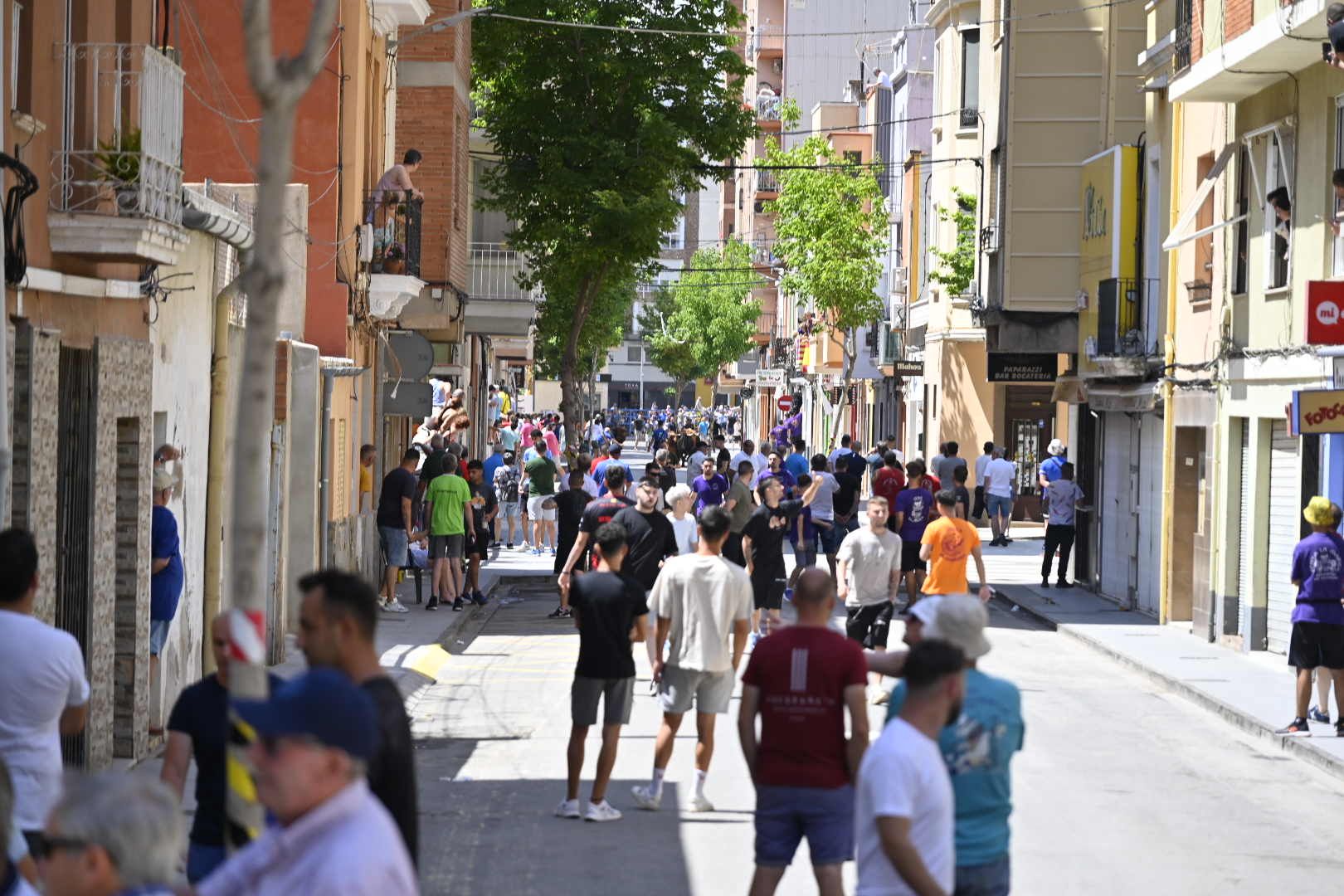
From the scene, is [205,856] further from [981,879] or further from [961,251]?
[961,251]

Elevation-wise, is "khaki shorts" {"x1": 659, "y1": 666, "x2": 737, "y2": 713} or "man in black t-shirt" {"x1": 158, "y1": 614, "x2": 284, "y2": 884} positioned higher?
"man in black t-shirt" {"x1": 158, "y1": 614, "x2": 284, "y2": 884}

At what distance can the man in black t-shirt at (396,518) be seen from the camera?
75.4 feet

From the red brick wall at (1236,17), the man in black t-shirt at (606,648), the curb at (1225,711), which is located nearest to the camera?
the man in black t-shirt at (606,648)

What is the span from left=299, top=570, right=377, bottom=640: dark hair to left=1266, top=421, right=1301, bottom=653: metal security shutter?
15644 mm

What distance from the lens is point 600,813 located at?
37.3 feet

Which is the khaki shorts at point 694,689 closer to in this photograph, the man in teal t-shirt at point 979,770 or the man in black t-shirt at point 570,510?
the man in teal t-shirt at point 979,770

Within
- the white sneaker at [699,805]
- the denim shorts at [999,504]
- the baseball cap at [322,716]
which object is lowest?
the white sneaker at [699,805]

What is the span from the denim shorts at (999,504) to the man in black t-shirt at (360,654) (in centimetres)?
3146


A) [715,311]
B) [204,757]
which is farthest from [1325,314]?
[715,311]

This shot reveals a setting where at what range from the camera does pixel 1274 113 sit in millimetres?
21156

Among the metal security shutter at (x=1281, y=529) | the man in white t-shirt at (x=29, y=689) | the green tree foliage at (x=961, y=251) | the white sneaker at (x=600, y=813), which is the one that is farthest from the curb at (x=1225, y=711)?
the green tree foliage at (x=961, y=251)

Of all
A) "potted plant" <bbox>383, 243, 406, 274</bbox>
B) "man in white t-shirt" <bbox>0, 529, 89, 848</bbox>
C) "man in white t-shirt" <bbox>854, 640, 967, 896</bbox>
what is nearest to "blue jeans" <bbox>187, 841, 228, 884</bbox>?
"man in white t-shirt" <bbox>0, 529, 89, 848</bbox>

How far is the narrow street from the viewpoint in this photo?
33.5ft

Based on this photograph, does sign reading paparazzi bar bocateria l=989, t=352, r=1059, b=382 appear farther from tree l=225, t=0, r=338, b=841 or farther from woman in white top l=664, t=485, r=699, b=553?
tree l=225, t=0, r=338, b=841
